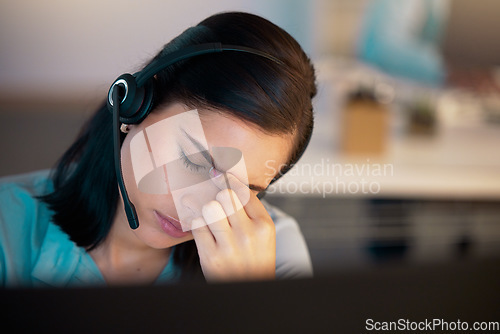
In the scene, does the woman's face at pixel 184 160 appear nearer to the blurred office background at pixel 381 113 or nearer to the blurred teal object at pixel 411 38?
the blurred office background at pixel 381 113

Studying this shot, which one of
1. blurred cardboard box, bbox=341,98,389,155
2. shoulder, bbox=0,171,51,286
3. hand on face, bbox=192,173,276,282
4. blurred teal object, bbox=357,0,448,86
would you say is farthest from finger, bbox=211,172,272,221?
blurred teal object, bbox=357,0,448,86

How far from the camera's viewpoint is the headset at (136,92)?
45cm

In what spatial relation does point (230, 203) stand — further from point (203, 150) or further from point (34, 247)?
point (34, 247)

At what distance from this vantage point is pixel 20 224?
57 centimetres

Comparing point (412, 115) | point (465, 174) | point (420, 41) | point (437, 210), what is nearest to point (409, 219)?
point (437, 210)

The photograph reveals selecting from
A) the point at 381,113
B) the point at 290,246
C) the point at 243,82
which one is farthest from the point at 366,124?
the point at 243,82

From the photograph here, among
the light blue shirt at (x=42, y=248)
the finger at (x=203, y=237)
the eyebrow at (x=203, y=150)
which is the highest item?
the eyebrow at (x=203, y=150)

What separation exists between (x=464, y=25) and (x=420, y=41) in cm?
27

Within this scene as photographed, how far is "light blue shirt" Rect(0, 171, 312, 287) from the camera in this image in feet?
1.59

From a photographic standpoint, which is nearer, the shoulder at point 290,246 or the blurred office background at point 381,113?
the shoulder at point 290,246

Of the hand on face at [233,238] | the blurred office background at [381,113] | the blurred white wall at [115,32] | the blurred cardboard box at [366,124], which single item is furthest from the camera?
the blurred cardboard box at [366,124]

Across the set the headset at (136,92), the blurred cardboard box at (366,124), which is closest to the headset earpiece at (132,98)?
the headset at (136,92)

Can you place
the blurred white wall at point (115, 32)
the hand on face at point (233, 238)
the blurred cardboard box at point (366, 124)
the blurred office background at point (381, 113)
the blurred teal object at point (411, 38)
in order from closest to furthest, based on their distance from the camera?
the hand on face at point (233, 238)
the blurred white wall at point (115, 32)
the blurred office background at point (381, 113)
the blurred cardboard box at point (366, 124)
the blurred teal object at point (411, 38)

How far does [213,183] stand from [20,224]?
28 centimetres
